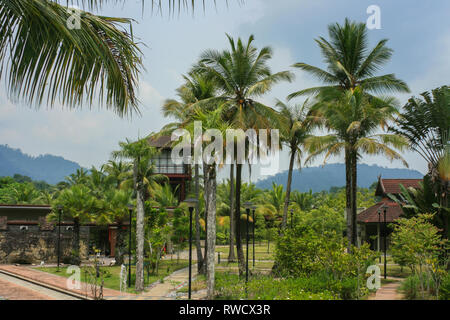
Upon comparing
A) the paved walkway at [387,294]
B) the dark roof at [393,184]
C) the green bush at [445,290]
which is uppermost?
the dark roof at [393,184]

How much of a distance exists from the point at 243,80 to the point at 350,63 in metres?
6.07

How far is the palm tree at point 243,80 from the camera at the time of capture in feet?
67.1

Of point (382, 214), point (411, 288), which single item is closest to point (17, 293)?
point (411, 288)

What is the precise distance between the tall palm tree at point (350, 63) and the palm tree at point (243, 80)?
2580 millimetres

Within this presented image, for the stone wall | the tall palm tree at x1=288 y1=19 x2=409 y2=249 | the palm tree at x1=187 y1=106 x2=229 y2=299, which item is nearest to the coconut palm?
the tall palm tree at x1=288 y1=19 x2=409 y2=249

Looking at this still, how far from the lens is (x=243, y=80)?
2073cm

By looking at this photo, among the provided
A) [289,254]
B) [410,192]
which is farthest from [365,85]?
[289,254]

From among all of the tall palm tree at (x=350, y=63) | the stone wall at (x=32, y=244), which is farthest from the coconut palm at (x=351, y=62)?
the stone wall at (x=32, y=244)

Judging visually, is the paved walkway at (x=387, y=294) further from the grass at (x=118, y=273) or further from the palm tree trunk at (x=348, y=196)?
the grass at (x=118, y=273)

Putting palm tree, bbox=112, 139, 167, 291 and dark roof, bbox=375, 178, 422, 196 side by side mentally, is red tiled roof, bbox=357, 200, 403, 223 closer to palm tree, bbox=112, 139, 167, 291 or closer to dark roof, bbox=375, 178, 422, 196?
dark roof, bbox=375, 178, 422, 196

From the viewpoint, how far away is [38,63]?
2961 mm
